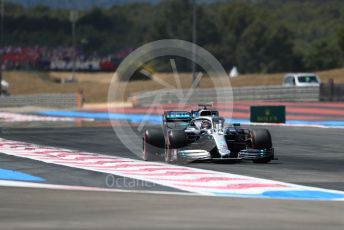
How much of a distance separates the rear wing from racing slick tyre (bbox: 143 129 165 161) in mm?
699

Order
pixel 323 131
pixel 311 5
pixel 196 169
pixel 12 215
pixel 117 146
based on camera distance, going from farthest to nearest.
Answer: pixel 311 5 → pixel 323 131 → pixel 117 146 → pixel 196 169 → pixel 12 215

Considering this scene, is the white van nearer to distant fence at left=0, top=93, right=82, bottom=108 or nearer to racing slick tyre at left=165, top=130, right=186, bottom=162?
distant fence at left=0, top=93, right=82, bottom=108

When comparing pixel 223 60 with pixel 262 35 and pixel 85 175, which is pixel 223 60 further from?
pixel 85 175

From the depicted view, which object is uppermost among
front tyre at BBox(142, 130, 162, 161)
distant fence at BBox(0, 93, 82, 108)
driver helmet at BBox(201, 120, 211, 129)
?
distant fence at BBox(0, 93, 82, 108)

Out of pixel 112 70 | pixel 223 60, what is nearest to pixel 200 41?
pixel 223 60

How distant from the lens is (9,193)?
13031 mm

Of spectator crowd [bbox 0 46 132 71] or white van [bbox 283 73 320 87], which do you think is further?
spectator crowd [bbox 0 46 132 71]

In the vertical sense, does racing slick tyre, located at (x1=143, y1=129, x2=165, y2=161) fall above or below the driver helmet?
below

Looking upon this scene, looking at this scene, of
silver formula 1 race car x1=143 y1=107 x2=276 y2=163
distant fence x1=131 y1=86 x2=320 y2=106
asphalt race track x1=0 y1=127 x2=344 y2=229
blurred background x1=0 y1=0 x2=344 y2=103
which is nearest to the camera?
asphalt race track x1=0 y1=127 x2=344 y2=229

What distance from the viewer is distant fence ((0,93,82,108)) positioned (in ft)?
199

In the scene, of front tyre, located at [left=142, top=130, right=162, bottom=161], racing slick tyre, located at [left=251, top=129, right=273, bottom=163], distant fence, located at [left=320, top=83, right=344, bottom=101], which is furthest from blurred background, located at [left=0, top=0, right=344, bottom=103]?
racing slick tyre, located at [left=251, top=129, right=273, bottom=163]

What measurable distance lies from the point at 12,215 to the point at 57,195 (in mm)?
2075

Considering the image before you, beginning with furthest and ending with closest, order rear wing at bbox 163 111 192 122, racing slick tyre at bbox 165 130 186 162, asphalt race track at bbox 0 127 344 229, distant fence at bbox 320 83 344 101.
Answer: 1. distant fence at bbox 320 83 344 101
2. rear wing at bbox 163 111 192 122
3. racing slick tyre at bbox 165 130 186 162
4. asphalt race track at bbox 0 127 344 229

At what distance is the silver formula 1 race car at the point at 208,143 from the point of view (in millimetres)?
18047
